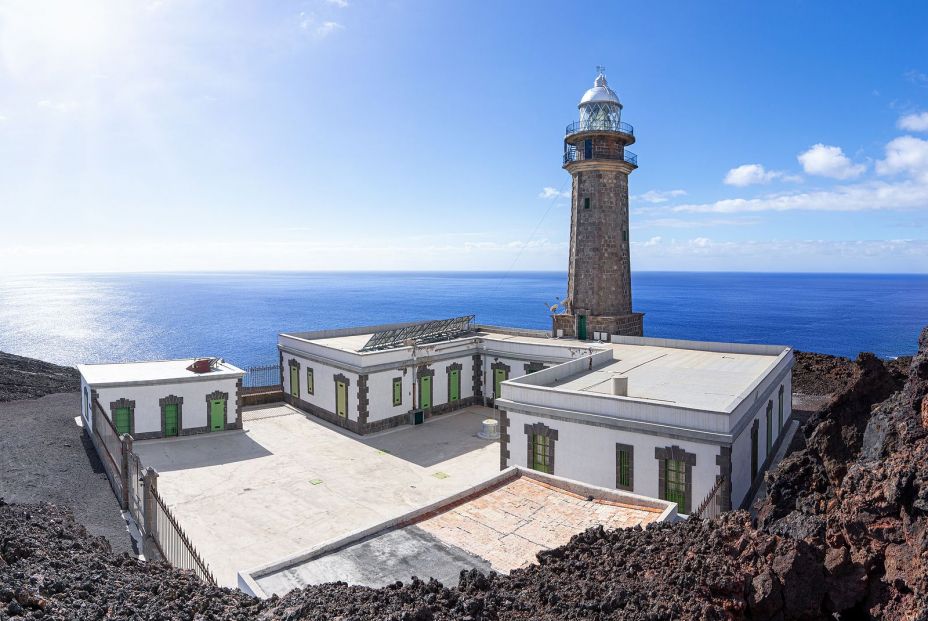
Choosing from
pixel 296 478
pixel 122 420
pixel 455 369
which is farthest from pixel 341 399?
pixel 122 420

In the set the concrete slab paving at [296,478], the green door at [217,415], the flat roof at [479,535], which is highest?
the flat roof at [479,535]

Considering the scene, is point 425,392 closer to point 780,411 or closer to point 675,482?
point 675,482

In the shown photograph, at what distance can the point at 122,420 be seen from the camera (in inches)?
910

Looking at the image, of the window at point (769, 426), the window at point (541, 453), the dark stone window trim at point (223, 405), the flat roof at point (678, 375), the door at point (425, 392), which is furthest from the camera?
the door at point (425, 392)

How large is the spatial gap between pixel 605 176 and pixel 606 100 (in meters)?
4.32

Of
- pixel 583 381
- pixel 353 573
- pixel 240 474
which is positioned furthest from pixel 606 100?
pixel 353 573

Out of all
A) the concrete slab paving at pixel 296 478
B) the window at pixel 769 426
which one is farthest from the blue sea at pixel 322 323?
the window at pixel 769 426

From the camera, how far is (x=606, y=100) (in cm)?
3156

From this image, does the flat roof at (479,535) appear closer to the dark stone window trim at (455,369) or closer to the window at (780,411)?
the window at (780,411)

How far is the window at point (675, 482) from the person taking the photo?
15.9m

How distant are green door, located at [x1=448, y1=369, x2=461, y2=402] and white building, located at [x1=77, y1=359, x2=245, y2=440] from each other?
10312 mm

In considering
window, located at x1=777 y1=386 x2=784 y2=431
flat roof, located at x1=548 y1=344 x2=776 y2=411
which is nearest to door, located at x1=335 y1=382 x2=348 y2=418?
flat roof, located at x1=548 y1=344 x2=776 y2=411

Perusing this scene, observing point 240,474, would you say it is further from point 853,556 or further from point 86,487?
point 853,556

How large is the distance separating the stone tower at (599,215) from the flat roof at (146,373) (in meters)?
19.1
